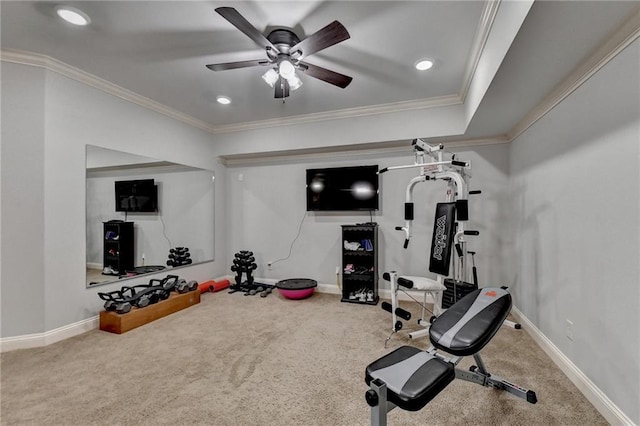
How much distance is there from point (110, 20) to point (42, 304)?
8.16ft

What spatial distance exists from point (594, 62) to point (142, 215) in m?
4.49

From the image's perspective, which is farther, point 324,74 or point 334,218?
point 334,218

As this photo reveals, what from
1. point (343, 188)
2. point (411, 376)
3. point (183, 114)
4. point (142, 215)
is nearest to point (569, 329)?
point (411, 376)

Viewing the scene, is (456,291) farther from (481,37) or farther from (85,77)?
(85,77)

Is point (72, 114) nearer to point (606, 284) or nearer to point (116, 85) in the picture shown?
point (116, 85)

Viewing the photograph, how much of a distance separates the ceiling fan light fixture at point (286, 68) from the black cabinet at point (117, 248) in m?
2.58

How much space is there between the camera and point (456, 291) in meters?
2.98

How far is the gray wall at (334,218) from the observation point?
3.60m

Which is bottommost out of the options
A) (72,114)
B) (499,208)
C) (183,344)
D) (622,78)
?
(183,344)

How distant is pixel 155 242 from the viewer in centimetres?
374

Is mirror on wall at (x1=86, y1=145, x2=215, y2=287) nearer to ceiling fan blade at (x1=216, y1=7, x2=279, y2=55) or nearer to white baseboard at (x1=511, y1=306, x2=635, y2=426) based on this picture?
ceiling fan blade at (x1=216, y1=7, x2=279, y2=55)

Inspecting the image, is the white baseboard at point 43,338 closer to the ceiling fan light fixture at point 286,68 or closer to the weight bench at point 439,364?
the weight bench at point 439,364

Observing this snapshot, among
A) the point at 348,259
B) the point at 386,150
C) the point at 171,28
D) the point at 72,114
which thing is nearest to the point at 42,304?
the point at 72,114

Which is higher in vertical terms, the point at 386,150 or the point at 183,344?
the point at 386,150
